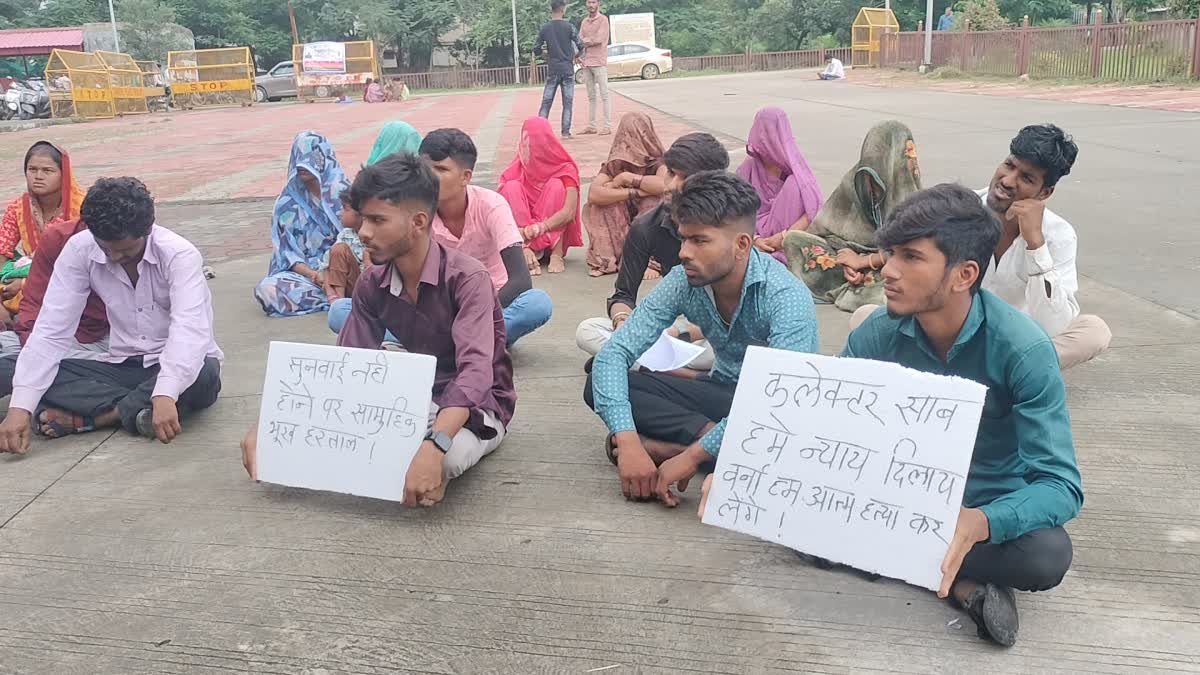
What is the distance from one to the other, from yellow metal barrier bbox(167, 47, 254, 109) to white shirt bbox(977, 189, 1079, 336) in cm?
3120

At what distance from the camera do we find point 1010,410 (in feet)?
7.44

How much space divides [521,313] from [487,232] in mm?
464

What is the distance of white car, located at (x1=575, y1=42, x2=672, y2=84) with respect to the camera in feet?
115

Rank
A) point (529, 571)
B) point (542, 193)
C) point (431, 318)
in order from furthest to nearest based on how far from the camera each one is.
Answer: point (542, 193)
point (431, 318)
point (529, 571)

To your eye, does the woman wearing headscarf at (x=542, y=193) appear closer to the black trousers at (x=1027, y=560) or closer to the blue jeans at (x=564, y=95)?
the black trousers at (x=1027, y=560)

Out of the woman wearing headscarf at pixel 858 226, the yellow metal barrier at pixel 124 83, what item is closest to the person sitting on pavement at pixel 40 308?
the woman wearing headscarf at pixel 858 226

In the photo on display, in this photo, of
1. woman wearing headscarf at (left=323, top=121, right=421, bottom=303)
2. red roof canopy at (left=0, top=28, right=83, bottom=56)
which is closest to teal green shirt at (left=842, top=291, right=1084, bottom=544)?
woman wearing headscarf at (left=323, top=121, right=421, bottom=303)

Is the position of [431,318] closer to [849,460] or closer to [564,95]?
[849,460]

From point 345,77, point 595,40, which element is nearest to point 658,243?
point 595,40

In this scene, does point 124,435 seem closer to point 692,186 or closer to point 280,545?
point 280,545

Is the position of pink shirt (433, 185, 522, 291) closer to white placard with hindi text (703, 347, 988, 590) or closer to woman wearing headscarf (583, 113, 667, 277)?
woman wearing headscarf (583, 113, 667, 277)

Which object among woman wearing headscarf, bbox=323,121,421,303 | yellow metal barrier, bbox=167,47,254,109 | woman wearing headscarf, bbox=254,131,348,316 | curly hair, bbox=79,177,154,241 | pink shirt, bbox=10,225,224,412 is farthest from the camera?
yellow metal barrier, bbox=167,47,254,109

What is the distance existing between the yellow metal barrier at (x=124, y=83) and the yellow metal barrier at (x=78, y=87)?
0.25m

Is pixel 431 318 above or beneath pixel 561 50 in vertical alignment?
beneath
